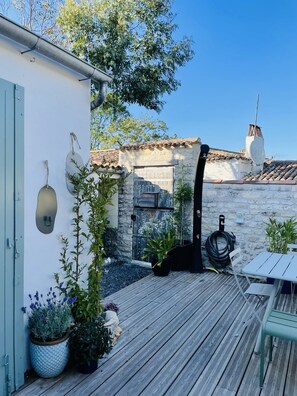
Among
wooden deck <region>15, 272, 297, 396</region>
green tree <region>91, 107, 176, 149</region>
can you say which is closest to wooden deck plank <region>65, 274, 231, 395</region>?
wooden deck <region>15, 272, 297, 396</region>

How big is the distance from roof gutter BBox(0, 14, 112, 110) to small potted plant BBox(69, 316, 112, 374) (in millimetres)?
2687

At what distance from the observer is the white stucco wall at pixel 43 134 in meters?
2.75

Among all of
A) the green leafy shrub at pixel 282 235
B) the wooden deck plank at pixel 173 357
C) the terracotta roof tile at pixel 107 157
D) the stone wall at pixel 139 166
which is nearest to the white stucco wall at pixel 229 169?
the stone wall at pixel 139 166

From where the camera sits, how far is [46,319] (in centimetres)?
273

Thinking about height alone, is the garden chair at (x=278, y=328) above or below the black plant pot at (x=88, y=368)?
above

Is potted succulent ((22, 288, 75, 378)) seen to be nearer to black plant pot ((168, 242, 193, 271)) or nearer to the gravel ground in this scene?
the gravel ground

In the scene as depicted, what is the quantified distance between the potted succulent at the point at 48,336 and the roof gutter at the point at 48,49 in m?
2.32

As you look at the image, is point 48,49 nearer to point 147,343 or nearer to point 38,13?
point 147,343

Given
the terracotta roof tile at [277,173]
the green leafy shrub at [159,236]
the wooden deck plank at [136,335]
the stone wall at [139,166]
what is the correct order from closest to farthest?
1. the wooden deck plank at [136,335]
2. the terracotta roof tile at [277,173]
3. the green leafy shrub at [159,236]
4. the stone wall at [139,166]

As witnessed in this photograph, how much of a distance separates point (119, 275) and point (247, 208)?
3.28 metres

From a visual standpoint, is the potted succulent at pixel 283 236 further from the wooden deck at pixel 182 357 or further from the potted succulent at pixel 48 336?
the potted succulent at pixel 48 336

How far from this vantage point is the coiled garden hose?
6.50m

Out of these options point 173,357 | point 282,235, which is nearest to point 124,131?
point 282,235

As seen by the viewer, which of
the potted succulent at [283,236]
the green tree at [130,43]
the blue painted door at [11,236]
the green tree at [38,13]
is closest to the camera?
the blue painted door at [11,236]
